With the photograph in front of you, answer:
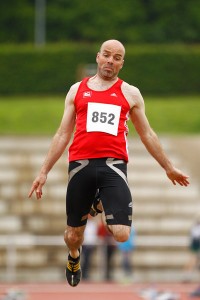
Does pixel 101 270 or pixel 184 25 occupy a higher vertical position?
pixel 184 25

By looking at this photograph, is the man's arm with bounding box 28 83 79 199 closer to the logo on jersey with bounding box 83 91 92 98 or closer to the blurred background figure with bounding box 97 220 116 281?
the logo on jersey with bounding box 83 91 92 98

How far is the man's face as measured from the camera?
12969mm

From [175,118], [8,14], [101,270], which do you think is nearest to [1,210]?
[101,270]

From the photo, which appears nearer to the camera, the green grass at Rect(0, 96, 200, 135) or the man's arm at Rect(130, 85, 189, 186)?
the man's arm at Rect(130, 85, 189, 186)

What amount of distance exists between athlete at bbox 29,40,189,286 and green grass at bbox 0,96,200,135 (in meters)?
26.3

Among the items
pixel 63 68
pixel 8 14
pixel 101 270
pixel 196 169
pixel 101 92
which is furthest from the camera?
pixel 8 14

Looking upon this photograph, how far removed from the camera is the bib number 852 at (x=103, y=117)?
13.0 metres

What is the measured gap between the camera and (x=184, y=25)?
57562 millimetres

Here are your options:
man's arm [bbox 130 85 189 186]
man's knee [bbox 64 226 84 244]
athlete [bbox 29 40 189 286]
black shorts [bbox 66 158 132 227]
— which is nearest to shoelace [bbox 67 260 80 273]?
man's knee [bbox 64 226 84 244]

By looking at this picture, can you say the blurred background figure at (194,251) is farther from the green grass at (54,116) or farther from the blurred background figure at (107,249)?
the green grass at (54,116)

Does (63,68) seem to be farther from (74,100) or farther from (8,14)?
(74,100)

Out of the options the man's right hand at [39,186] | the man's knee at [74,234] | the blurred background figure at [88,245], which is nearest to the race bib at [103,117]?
the man's right hand at [39,186]

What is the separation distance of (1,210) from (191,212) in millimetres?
4243

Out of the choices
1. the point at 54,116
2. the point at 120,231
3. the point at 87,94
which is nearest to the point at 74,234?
the point at 120,231
